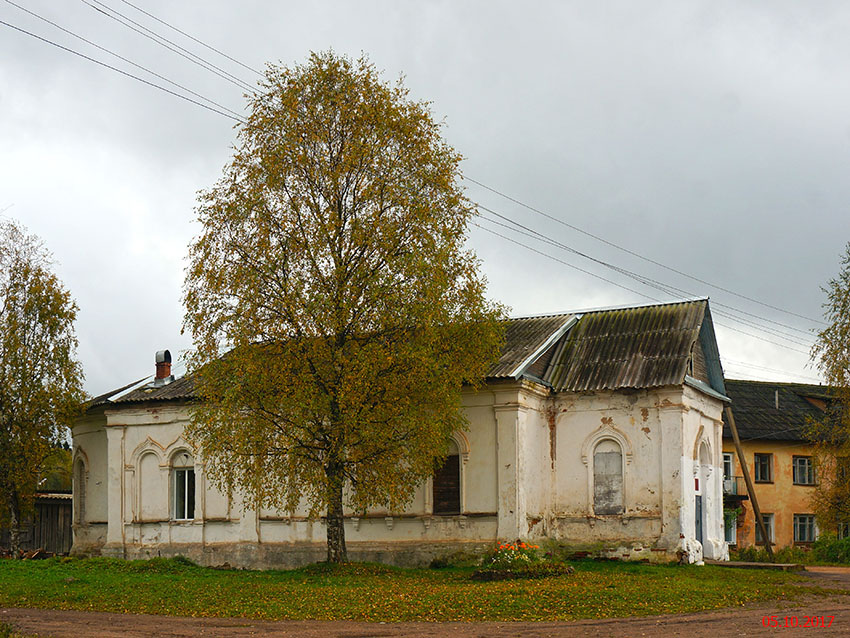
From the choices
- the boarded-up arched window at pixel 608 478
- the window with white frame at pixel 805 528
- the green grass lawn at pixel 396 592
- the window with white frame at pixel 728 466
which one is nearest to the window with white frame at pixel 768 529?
the window with white frame at pixel 805 528

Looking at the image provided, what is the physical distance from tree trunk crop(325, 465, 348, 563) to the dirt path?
6.86 metres

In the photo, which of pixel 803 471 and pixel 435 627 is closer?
pixel 435 627

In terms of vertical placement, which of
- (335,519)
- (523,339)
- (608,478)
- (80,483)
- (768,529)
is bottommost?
(768,529)

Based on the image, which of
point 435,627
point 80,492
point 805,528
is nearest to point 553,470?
point 435,627

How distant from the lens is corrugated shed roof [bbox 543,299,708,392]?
26.2m

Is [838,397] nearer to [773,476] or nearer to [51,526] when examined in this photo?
[773,476]

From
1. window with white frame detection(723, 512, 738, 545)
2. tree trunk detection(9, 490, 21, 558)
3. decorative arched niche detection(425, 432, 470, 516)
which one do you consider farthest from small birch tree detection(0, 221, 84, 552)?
window with white frame detection(723, 512, 738, 545)

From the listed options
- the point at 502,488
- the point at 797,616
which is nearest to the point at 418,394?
the point at 502,488

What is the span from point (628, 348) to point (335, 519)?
9.73m

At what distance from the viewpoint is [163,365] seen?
3281cm

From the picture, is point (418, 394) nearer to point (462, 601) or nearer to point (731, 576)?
point (462, 601)

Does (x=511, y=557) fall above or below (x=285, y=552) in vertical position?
above

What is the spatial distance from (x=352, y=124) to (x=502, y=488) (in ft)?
32.9

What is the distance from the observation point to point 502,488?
83.6 ft
